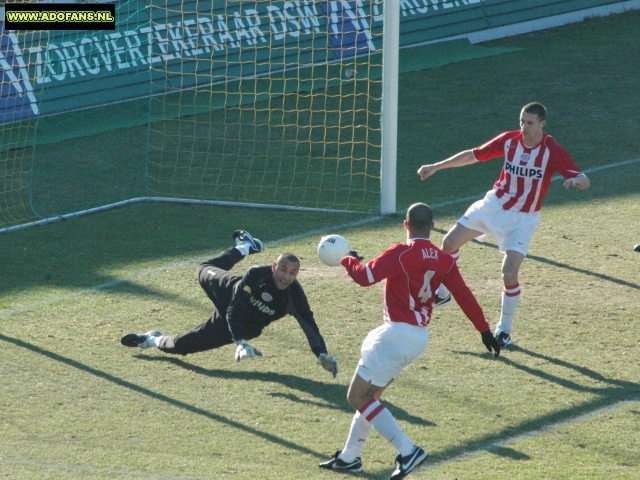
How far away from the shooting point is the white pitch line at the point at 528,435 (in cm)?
575

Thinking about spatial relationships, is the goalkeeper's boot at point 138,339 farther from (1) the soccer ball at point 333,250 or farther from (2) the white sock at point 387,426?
(2) the white sock at point 387,426

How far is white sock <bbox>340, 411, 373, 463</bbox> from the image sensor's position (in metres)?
5.60

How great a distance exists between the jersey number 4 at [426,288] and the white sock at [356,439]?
0.80 m

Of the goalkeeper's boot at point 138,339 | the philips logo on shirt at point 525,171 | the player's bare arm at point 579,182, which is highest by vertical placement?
the philips logo on shirt at point 525,171

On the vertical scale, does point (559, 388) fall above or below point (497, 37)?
below

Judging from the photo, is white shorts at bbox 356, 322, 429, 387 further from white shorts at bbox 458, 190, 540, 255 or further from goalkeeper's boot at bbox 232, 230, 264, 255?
goalkeeper's boot at bbox 232, 230, 264, 255

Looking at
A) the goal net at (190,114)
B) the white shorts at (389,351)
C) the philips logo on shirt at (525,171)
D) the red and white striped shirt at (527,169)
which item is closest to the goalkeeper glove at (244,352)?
the white shorts at (389,351)

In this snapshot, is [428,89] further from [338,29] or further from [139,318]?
[139,318]

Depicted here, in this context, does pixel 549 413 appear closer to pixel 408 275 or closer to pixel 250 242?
pixel 408 275

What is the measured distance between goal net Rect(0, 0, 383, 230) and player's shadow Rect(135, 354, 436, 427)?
5.03 m

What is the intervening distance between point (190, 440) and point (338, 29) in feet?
40.2

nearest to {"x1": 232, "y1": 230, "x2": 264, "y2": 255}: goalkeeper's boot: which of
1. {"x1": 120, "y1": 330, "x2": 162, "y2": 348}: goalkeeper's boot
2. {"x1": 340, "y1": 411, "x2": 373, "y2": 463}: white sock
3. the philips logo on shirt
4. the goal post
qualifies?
{"x1": 120, "y1": 330, "x2": 162, "y2": 348}: goalkeeper's boot

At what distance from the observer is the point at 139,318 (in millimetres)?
8438

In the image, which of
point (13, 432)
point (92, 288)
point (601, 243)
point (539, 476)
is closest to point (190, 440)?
point (13, 432)
